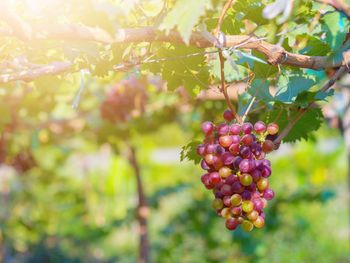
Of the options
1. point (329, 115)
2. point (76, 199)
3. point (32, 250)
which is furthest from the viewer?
point (32, 250)

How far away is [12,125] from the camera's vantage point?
3.37 m

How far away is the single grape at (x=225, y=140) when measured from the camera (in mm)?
1334

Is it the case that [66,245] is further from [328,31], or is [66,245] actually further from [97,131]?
[328,31]

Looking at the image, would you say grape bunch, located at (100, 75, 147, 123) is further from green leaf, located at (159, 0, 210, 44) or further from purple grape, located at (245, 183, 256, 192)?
green leaf, located at (159, 0, 210, 44)

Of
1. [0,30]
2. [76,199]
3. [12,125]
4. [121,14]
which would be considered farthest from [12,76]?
[76,199]

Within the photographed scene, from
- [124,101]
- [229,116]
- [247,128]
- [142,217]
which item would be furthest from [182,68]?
[142,217]

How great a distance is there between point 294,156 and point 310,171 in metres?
0.32

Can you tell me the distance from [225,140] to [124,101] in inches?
80.0

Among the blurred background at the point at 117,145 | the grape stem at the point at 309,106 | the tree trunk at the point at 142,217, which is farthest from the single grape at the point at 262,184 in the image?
the tree trunk at the point at 142,217

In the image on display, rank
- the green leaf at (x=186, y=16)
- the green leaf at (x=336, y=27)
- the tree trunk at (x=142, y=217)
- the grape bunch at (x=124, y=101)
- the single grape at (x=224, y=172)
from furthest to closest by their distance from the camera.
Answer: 1. the tree trunk at (x=142, y=217)
2. the grape bunch at (x=124, y=101)
3. the single grape at (x=224, y=172)
4. the green leaf at (x=336, y=27)
5. the green leaf at (x=186, y=16)

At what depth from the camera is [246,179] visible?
1322mm

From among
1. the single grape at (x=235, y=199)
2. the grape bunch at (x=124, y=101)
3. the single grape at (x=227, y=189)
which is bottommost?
the grape bunch at (x=124, y=101)

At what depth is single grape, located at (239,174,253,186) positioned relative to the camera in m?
1.32

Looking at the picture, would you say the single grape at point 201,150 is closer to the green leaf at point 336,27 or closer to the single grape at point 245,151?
the single grape at point 245,151
